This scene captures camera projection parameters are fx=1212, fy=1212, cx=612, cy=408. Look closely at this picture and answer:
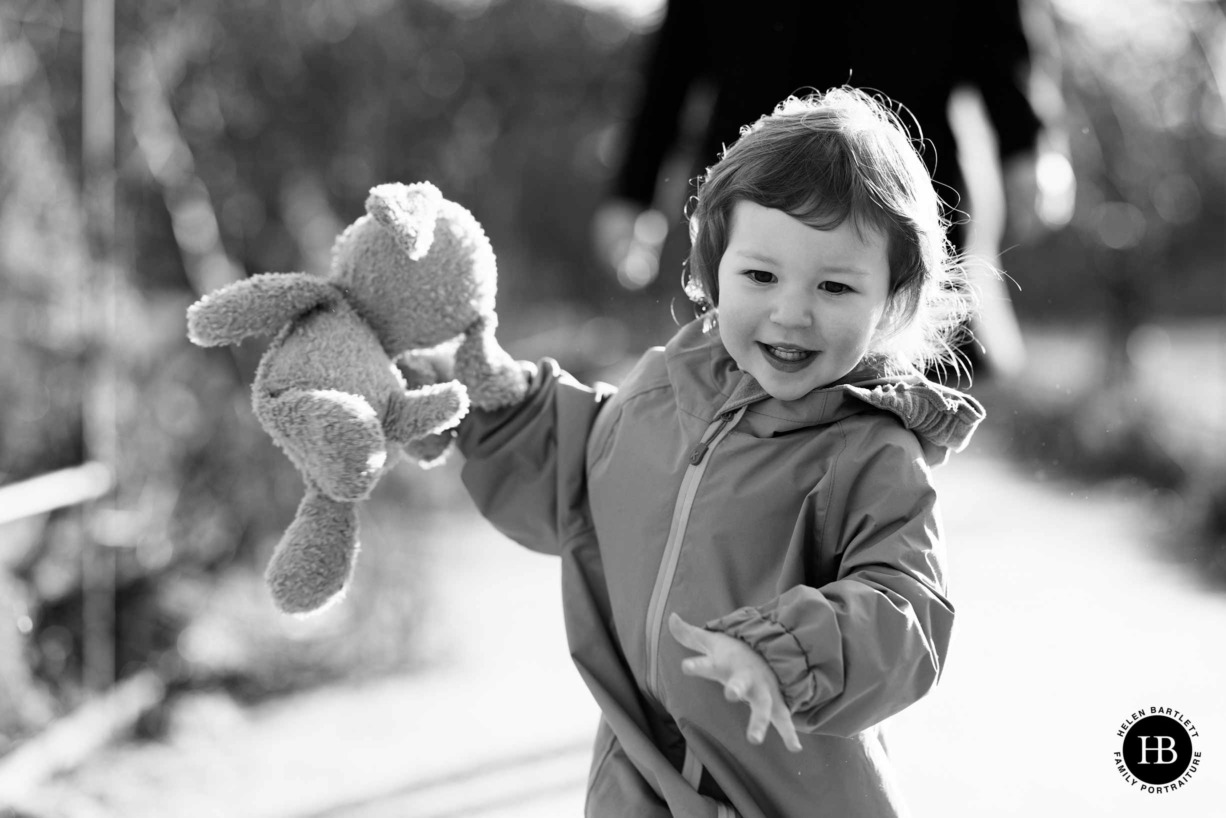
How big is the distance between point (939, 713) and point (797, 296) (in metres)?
1.05

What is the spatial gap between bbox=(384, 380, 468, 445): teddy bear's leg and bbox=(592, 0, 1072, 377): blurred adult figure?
0.53m

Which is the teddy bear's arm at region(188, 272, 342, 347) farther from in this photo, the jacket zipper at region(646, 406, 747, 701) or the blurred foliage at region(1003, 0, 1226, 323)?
the blurred foliage at region(1003, 0, 1226, 323)

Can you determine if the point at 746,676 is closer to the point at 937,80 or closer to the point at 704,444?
the point at 704,444

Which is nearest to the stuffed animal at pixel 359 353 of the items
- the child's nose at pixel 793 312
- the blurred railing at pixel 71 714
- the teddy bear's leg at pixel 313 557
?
the teddy bear's leg at pixel 313 557

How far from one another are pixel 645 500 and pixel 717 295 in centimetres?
18

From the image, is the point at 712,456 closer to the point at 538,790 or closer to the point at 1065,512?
the point at 538,790

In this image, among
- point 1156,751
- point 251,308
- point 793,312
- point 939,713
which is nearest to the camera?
point 793,312

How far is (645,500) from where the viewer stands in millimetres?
958

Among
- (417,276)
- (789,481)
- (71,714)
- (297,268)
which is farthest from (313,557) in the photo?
(297,268)

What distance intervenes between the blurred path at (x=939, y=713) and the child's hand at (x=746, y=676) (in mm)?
781

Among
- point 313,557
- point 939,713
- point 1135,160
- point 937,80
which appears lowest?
point 939,713

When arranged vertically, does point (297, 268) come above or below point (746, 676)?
below

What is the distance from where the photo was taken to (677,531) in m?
0.93

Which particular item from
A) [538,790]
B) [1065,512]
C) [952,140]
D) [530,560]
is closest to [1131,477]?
[1065,512]
